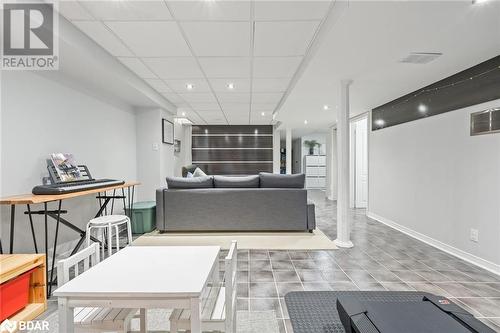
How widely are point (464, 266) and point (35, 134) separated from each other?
498cm

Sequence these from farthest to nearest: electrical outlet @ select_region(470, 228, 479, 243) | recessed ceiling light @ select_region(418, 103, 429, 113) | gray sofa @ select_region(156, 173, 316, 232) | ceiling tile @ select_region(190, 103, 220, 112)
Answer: ceiling tile @ select_region(190, 103, 220, 112), gray sofa @ select_region(156, 173, 316, 232), recessed ceiling light @ select_region(418, 103, 429, 113), electrical outlet @ select_region(470, 228, 479, 243)

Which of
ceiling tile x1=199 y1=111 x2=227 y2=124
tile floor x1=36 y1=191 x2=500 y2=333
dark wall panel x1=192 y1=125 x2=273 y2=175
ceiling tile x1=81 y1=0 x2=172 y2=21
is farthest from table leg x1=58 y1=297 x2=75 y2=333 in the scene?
dark wall panel x1=192 y1=125 x2=273 y2=175

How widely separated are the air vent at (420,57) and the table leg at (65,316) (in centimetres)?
343

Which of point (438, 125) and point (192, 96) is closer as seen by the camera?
point (438, 125)

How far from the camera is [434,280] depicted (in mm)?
2525

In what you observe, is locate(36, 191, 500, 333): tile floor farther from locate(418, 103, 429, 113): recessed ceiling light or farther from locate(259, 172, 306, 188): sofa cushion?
locate(418, 103, 429, 113): recessed ceiling light

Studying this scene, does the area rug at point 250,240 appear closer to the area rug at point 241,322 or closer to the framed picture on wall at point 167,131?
the area rug at point 241,322

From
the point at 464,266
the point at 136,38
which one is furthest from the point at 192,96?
the point at 464,266

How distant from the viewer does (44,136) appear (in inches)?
116

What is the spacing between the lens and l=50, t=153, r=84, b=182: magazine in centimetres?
288

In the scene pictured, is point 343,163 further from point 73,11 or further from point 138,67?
point 73,11

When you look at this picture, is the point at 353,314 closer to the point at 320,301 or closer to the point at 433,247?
the point at 320,301

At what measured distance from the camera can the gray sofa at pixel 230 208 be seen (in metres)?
4.13

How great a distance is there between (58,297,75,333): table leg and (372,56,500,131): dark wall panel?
3.93 m
